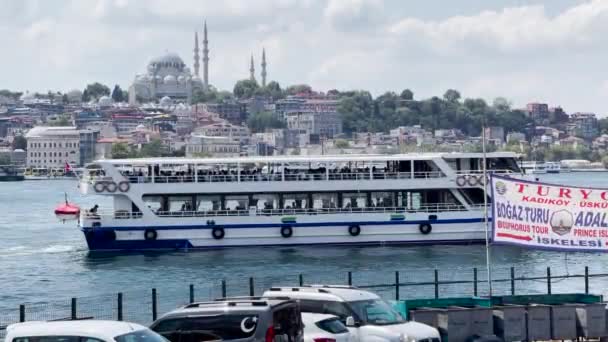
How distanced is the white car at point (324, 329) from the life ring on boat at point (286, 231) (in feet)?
96.6

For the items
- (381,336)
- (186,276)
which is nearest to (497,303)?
(381,336)

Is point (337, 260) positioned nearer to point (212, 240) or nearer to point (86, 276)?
point (212, 240)

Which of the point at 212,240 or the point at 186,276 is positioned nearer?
the point at 186,276

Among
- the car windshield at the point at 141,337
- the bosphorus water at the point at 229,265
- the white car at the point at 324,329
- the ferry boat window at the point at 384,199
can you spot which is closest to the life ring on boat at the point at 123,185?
the bosphorus water at the point at 229,265

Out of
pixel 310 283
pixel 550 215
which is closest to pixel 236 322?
pixel 550 215

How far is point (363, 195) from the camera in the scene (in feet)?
161

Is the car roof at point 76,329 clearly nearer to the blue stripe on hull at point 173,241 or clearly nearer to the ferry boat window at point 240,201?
the blue stripe on hull at point 173,241

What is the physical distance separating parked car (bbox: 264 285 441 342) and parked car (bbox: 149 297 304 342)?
2.23 metres

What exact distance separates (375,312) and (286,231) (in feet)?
94.1

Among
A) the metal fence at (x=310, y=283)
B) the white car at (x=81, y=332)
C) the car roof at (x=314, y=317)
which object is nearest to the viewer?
the white car at (x=81, y=332)

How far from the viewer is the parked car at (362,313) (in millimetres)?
18562

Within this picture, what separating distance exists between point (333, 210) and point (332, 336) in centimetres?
3048

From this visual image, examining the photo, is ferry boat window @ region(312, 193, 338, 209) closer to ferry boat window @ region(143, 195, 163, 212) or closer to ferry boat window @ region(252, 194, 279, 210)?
ferry boat window @ region(252, 194, 279, 210)

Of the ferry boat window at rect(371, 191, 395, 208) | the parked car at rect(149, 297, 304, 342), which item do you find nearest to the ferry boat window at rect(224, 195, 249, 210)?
the ferry boat window at rect(371, 191, 395, 208)
